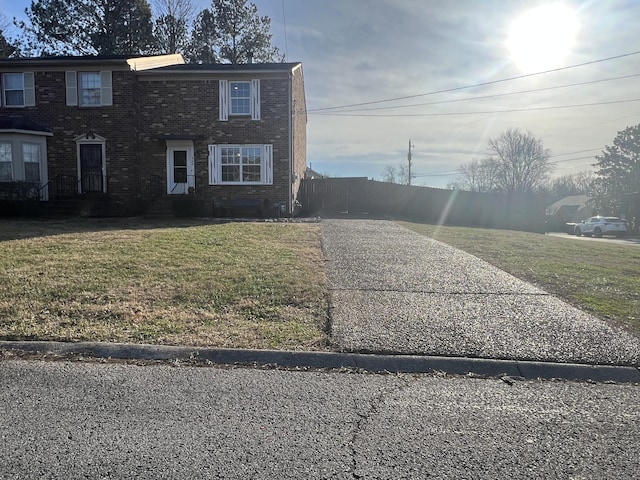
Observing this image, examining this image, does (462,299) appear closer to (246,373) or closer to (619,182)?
(246,373)

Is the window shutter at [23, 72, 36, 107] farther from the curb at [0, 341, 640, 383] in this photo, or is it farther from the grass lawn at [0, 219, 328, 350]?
the curb at [0, 341, 640, 383]

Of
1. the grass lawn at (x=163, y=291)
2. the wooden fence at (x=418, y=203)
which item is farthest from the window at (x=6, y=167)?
the wooden fence at (x=418, y=203)

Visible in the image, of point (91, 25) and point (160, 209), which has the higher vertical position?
point (91, 25)

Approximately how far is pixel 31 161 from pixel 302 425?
1991cm

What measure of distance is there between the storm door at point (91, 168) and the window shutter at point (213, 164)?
15.5ft

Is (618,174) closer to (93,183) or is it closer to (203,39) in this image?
(203,39)

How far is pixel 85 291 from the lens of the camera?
6.14 meters

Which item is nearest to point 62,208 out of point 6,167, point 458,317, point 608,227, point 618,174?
point 6,167

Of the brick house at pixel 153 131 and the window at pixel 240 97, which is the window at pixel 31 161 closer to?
the brick house at pixel 153 131

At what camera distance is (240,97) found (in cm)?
1842

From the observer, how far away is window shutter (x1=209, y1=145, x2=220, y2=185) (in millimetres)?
18500

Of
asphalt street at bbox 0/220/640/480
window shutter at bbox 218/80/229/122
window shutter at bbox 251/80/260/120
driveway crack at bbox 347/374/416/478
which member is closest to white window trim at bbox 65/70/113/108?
window shutter at bbox 218/80/229/122

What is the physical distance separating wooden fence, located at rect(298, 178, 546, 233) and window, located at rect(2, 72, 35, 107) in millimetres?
13217

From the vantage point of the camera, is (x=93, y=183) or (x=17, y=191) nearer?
(x=17, y=191)
